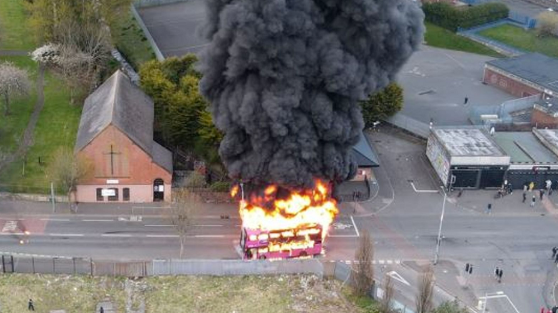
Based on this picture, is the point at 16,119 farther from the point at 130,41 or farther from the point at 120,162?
the point at 130,41

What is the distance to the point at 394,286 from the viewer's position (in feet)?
157

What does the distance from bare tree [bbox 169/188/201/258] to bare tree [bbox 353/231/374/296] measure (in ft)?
35.2

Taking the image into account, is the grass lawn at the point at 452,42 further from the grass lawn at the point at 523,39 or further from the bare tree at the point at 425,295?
the bare tree at the point at 425,295

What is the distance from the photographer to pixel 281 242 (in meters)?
48.8

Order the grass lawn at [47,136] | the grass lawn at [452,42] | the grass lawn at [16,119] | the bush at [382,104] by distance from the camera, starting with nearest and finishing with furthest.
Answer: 1. the grass lawn at [47,136]
2. the grass lawn at [16,119]
3. the bush at [382,104]
4. the grass lawn at [452,42]

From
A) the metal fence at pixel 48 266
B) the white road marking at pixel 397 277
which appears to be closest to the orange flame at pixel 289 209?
the white road marking at pixel 397 277

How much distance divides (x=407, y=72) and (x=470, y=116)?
42.2ft

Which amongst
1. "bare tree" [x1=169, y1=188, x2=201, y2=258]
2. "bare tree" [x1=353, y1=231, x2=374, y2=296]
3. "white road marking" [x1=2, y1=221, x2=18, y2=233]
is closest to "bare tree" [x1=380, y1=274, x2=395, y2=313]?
"bare tree" [x1=353, y1=231, x2=374, y2=296]

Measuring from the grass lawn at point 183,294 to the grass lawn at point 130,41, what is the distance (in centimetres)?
3493

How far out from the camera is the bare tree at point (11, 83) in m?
65.1

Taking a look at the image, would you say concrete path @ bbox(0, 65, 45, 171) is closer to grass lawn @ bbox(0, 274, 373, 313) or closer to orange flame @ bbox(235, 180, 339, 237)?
grass lawn @ bbox(0, 274, 373, 313)

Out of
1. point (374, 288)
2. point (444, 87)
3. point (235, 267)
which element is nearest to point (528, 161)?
point (444, 87)

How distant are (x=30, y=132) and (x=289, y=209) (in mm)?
26130

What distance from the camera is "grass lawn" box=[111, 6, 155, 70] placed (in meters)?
78.8
